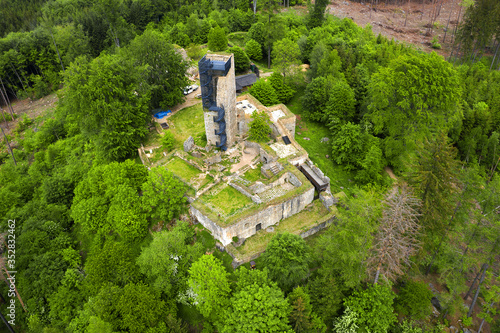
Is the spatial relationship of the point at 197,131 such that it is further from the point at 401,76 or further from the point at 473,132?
the point at 473,132

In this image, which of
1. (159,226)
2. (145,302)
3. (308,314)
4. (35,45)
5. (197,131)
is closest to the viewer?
(308,314)

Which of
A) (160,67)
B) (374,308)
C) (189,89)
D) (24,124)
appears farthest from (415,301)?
(24,124)

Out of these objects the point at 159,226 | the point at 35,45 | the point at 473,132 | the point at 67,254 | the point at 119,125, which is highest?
the point at 35,45

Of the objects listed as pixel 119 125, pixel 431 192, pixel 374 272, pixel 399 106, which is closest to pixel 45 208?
pixel 119 125

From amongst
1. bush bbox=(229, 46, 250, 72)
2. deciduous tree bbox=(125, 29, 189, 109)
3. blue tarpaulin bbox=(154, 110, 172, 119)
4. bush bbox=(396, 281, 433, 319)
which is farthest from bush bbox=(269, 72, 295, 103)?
bush bbox=(396, 281, 433, 319)

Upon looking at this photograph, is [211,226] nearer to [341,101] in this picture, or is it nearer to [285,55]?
[341,101]

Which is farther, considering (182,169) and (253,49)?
(253,49)
